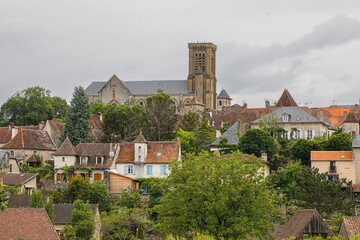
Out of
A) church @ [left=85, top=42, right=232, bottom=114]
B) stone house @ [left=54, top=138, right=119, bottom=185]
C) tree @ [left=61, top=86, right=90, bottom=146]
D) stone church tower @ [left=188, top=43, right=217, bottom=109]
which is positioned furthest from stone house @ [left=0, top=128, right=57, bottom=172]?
stone church tower @ [left=188, top=43, right=217, bottom=109]

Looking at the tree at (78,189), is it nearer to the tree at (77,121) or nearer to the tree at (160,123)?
the tree at (77,121)

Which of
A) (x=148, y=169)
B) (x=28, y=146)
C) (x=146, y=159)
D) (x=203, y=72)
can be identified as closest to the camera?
(x=148, y=169)

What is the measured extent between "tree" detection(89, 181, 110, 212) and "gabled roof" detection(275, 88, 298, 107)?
4395cm

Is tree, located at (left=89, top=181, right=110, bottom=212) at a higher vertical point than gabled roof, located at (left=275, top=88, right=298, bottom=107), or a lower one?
lower

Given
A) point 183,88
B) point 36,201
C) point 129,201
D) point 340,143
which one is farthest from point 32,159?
point 183,88

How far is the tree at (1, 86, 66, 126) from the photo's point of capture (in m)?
107

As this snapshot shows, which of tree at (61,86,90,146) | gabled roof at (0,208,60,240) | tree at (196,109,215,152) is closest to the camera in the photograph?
gabled roof at (0,208,60,240)

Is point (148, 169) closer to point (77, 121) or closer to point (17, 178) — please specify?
point (17, 178)

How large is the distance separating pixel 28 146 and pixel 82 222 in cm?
2571

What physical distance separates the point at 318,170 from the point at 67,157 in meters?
25.1

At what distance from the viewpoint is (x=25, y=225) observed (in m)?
37.6

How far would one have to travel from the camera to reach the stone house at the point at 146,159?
2657 inches

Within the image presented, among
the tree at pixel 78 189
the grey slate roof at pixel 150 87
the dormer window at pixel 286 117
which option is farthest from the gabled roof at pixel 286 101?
the tree at pixel 78 189

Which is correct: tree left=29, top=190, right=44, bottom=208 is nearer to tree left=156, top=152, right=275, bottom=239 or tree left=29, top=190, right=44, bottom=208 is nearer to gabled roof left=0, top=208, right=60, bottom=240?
tree left=156, top=152, right=275, bottom=239
